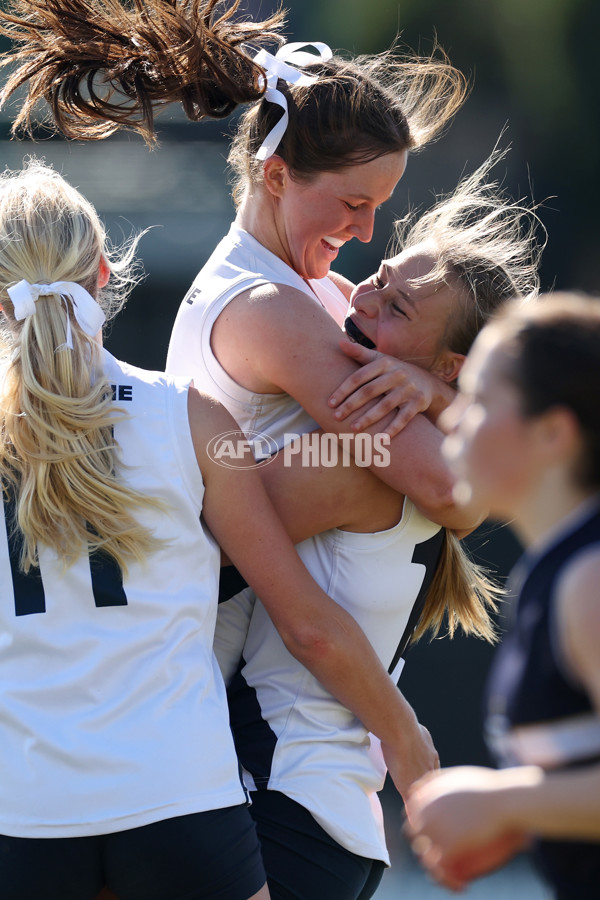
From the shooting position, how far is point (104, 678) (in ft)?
4.24

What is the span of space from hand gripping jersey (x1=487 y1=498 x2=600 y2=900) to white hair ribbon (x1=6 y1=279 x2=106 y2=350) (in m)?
0.78

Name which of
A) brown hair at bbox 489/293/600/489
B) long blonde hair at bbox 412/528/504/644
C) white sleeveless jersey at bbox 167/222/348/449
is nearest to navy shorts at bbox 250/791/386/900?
long blonde hair at bbox 412/528/504/644

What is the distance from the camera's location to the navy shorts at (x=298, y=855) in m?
1.45

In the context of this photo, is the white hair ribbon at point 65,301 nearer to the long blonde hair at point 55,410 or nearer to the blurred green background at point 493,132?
the long blonde hair at point 55,410

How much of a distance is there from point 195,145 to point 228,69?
172cm

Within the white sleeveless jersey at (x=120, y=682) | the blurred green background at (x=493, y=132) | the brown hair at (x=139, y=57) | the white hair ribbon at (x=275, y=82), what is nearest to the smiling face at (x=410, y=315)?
the white hair ribbon at (x=275, y=82)

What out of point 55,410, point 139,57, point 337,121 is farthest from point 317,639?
point 139,57

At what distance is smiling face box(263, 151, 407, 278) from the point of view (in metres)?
1.75

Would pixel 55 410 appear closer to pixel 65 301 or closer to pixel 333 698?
pixel 65 301

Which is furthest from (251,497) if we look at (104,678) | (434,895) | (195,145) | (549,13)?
(549,13)

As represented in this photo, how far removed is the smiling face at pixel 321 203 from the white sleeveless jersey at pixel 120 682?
1.84 ft

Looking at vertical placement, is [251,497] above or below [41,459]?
below

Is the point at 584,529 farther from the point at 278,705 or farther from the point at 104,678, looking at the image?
the point at 278,705

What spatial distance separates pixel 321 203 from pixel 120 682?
92 cm
